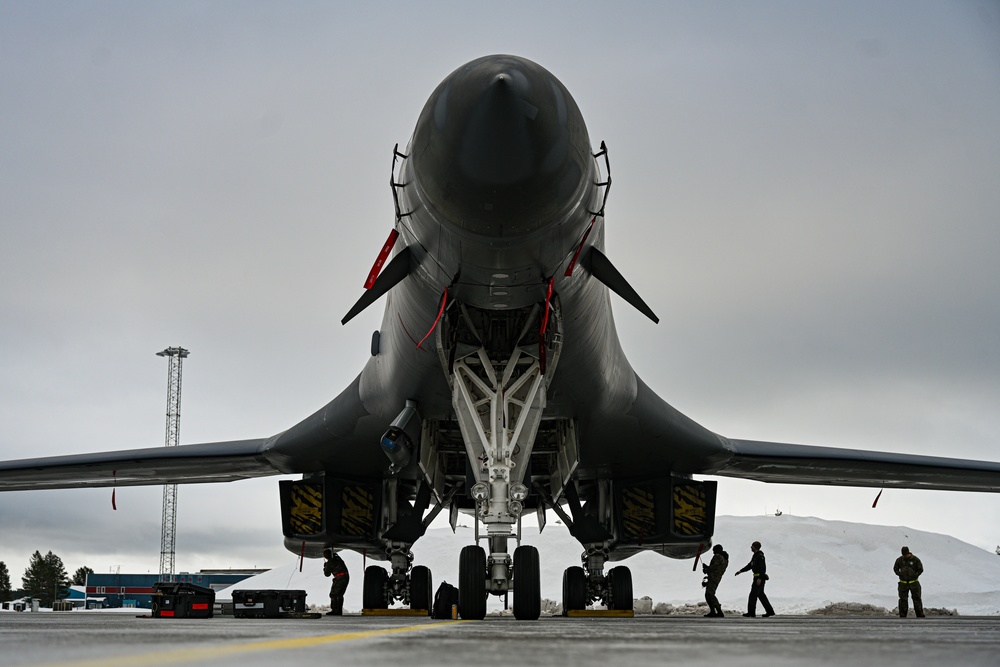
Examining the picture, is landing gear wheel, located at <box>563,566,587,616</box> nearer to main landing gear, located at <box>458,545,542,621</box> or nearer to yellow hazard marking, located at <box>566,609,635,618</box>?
yellow hazard marking, located at <box>566,609,635,618</box>

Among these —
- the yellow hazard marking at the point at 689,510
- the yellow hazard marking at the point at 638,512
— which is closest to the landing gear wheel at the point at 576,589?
the yellow hazard marking at the point at 638,512

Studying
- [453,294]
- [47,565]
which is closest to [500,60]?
[453,294]

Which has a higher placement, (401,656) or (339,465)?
(339,465)

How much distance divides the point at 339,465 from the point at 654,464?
14.0 ft

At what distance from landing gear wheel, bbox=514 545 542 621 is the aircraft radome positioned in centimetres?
2

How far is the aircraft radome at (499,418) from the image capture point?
19.2ft

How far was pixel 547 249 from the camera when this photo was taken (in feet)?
21.5

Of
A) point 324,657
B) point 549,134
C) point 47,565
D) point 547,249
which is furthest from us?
point 47,565

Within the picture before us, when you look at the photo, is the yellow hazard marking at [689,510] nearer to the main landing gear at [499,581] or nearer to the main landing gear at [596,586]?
the main landing gear at [596,586]

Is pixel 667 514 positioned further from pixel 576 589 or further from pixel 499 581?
pixel 499 581

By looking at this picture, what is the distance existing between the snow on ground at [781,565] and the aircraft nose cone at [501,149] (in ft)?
86.3

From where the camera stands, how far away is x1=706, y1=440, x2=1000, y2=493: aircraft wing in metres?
12.5

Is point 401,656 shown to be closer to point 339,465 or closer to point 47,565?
point 339,465

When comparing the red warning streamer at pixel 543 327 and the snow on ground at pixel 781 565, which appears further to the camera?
the snow on ground at pixel 781 565
